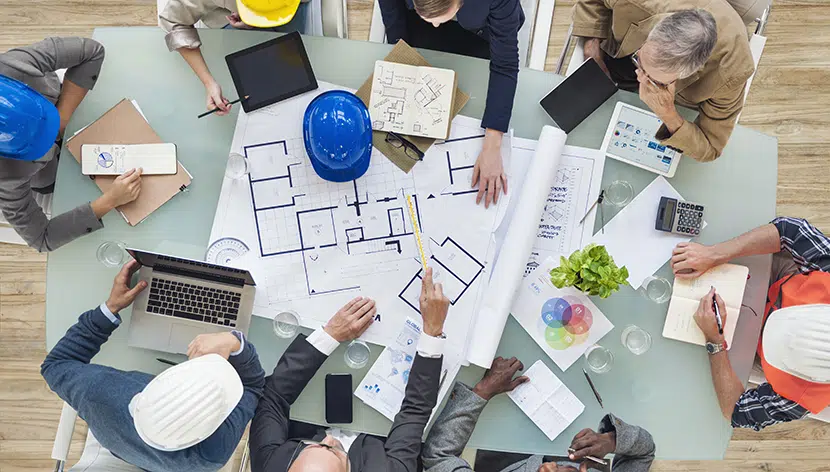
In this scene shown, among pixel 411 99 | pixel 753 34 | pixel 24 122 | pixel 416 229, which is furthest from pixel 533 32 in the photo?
pixel 24 122

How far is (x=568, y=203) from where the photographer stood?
1.80 meters

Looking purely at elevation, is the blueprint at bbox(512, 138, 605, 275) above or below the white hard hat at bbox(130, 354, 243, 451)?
above

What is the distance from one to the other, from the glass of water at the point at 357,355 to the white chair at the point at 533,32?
0.96 meters

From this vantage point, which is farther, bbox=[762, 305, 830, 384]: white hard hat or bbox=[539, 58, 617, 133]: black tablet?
bbox=[539, 58, 617, 133]: black tablet

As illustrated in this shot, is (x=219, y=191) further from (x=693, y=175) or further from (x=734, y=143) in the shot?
(x=734, y=143)

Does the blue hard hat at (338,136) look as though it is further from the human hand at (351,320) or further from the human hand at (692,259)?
the human hand at (692,259)

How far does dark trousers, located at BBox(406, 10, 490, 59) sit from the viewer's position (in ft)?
6.69

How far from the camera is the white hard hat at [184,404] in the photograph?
1.49 m

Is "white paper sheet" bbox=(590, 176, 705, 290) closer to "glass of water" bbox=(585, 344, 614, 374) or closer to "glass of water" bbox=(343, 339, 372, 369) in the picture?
"glass of water" bbox=(585, 344, 614, 374)

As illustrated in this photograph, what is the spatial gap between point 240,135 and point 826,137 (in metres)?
2.38

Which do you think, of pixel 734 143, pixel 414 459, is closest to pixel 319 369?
pixel 414 459

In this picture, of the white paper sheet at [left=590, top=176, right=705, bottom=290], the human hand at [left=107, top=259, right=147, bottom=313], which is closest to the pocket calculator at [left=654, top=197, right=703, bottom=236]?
the white paper sheet at [left=590, top=176, right=705, bottom=290]

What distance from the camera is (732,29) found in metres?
1.61

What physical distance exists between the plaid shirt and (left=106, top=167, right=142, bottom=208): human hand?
5.82 ft
